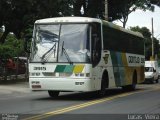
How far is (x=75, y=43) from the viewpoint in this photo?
2075cm

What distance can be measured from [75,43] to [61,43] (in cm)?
61

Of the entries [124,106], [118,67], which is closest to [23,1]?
[118,67]

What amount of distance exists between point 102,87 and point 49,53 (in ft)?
10.5

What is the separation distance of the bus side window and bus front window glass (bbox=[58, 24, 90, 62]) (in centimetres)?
34

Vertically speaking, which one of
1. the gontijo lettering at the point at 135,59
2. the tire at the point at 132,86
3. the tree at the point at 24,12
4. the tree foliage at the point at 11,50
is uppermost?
the tree at the point at 24,12

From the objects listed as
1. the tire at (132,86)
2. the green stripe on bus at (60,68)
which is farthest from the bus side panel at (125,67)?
the green stripe on bus at (60,68)

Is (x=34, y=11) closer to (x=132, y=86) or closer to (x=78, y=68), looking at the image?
(x=132, y=86)

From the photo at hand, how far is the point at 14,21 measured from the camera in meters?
39.6

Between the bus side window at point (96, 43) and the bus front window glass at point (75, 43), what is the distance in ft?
1.11

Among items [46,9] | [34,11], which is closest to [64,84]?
[46,9]

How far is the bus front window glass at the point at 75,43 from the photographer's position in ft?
67.6

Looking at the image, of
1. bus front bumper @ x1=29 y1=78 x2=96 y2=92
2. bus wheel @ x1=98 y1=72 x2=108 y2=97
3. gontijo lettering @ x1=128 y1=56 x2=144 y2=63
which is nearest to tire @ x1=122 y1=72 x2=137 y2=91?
gontijo lettering @ x1=128 y1=56 x2=144 y2=63

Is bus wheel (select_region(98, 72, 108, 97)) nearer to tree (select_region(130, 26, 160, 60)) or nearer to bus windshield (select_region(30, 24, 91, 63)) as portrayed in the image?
bus windshield (select_region(30, 24, 91, 63))

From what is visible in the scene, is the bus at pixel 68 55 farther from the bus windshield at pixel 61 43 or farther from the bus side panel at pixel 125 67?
the bus side panel at pixel 125 67
